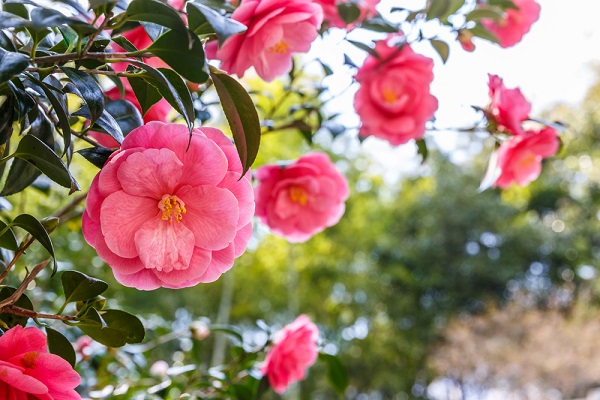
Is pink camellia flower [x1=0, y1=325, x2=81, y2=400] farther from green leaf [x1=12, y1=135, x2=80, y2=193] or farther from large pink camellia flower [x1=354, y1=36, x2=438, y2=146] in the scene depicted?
large pink camellia flower [x1=354, y1=36, x2=438, y2=146]

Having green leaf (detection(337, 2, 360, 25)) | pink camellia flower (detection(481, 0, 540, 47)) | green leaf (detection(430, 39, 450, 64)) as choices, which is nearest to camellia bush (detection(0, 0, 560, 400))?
green leaf (detection(337, 2, 360, 25))

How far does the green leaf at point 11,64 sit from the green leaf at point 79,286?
14 centimetres

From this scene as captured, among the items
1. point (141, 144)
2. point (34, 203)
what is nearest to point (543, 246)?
point (34, 203)

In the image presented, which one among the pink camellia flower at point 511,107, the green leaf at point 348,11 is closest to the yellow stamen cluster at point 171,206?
the green leaf at point 348,11

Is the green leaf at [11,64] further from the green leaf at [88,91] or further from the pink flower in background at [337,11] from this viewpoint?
the pink flower in background at [337,11]

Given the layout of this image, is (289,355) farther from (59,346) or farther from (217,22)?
(217,22)

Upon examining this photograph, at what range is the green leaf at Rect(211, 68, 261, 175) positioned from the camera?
12.5 inches

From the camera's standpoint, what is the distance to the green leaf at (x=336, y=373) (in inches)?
30.1

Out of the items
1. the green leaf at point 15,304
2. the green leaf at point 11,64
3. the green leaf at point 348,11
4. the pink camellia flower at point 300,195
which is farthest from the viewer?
the pink camellia flower at point 300,195

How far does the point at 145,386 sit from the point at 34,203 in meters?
1.14

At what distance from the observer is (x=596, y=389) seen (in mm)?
6766

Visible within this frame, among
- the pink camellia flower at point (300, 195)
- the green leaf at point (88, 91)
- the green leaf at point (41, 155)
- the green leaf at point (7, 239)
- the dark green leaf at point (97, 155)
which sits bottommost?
the pink camellia flower at point (300, 195)

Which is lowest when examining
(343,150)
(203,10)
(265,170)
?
(343,150)

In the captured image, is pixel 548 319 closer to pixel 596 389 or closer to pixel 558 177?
pixel 596 389
